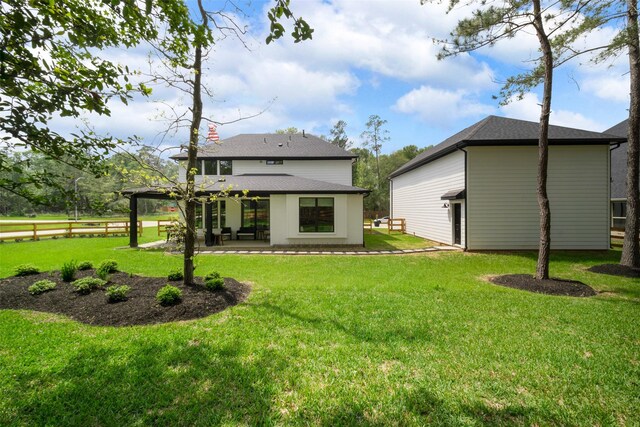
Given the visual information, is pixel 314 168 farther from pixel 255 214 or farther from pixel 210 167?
pixel 210 167

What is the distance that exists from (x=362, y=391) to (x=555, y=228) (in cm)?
1392

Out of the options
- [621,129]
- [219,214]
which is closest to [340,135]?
[621,129]

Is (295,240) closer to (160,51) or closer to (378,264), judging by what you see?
(378,264)

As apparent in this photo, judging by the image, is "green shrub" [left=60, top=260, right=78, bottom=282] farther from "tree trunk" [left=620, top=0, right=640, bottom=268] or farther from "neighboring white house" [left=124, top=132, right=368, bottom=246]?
"tree trunk" [left=620, top=0, right=640, bottom=268]

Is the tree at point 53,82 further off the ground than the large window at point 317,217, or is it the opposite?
the tree at point 53,82

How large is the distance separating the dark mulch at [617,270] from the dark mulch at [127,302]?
10.1 m

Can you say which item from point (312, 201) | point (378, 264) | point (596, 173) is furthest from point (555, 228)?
point (312, 201)

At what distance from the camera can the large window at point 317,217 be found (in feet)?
46.5

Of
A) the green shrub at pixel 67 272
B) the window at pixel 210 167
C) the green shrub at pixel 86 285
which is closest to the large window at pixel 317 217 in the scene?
the window at pixel 210 167

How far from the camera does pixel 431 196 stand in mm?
16516

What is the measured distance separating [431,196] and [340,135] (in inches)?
1317

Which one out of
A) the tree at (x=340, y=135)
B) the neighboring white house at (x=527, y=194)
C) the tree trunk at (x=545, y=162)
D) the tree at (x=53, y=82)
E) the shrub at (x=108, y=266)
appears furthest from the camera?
the tree at (x=340, y=135)

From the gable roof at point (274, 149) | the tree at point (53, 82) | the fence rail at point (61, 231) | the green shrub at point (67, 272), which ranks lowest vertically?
the green shrub at point (67, 272)

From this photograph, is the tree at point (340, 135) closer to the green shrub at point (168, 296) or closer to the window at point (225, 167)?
the window at point (225, 167)
